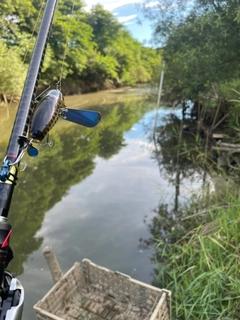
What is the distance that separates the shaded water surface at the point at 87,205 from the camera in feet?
12.4

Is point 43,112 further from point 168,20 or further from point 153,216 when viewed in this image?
point 168,20

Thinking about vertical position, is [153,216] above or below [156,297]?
below

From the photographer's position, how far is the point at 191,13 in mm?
4711

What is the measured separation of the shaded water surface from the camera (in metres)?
3.79

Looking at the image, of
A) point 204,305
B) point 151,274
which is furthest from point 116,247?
point 204,305

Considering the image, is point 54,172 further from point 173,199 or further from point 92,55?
point 92,55

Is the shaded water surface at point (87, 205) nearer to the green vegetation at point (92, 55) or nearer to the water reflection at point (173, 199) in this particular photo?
the water reflection at point (173, 199)

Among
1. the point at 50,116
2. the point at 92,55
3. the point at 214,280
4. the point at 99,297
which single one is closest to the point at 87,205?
the point at 99,297

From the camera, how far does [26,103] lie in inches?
40.3

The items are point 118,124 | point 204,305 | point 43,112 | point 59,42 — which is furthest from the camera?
point 59,42

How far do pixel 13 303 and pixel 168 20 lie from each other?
18.2 ft

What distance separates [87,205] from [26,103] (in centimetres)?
432

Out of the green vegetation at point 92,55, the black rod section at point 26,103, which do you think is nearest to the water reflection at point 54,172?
the black rod section at point 26,103

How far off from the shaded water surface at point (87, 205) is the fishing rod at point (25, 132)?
2048 mm
